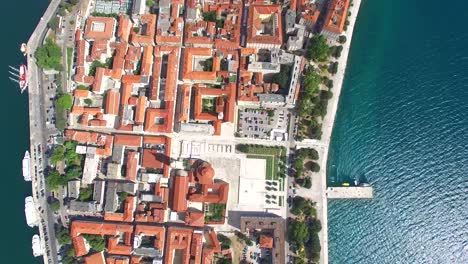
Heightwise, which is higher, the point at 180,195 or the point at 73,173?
the point at 73,173

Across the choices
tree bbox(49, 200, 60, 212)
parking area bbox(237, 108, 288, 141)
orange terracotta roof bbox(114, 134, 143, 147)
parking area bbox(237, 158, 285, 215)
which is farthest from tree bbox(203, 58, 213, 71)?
tree bbox(49, 200, 60, 212)

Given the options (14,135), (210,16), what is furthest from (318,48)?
(14,135)

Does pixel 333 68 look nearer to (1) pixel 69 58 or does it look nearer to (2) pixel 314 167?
(2) pixel 314 167

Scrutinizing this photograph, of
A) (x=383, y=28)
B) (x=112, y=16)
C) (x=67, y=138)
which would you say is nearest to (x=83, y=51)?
(x=112, y=16)

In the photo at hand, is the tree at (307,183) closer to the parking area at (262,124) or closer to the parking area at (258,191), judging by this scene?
the parking area at (258,191)

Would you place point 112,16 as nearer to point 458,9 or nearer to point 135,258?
point 135,258
